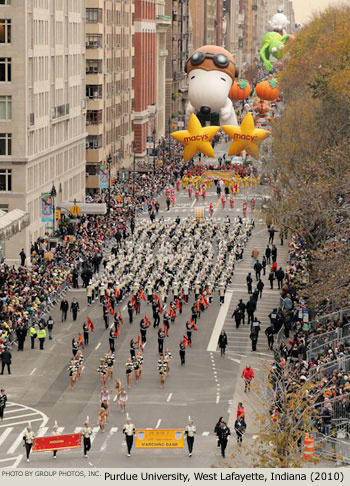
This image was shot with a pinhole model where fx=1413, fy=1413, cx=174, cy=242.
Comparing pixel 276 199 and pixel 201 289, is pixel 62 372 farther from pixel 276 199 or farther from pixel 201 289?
pixel 276 199

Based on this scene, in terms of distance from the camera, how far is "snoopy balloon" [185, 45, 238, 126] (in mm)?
119688

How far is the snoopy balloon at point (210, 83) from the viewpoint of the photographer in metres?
120

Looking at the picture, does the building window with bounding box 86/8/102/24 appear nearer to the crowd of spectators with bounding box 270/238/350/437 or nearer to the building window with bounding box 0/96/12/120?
the building window with bounding box 0/96/12/120

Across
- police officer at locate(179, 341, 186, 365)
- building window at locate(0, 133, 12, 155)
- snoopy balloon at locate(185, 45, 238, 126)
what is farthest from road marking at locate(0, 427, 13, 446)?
snoopy balloon at locate(185, 45, 238, 126)

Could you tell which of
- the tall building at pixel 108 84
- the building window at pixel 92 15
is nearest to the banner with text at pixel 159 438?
the tall building at pixel 108 84

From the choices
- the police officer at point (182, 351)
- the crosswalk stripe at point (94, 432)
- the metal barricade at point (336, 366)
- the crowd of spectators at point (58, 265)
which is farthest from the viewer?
the crowd of spectators at point (58, 265)

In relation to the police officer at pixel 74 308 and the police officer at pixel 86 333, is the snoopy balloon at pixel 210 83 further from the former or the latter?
the police officer at pixel 86 333

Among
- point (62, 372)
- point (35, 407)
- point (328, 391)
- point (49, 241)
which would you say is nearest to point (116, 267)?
point (49, 241)

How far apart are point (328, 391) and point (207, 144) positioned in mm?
72826

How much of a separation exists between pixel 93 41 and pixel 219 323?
199 feet

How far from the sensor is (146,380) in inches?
2098

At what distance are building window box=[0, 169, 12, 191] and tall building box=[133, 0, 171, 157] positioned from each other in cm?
6207

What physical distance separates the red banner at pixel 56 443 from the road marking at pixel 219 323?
1684cm

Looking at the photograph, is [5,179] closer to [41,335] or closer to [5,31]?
[5,31]
